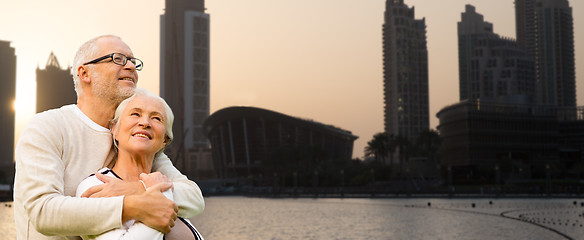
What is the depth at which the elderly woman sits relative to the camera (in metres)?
3.19

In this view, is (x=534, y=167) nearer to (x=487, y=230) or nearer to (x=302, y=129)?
(x=302, y=129)

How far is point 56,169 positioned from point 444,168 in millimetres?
128906

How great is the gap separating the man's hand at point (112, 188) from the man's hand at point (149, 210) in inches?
3.1

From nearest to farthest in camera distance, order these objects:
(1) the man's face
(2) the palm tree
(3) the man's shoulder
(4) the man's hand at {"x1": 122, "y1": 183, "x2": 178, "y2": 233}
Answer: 1. (4) the man's hand at {"x1": 122, "y1": 183, "x2": 178, "y2": 233}
2. (3) the man's shoulder
3. (1) the man's face
4. (2) the palm tree

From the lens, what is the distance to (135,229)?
9.92 ft

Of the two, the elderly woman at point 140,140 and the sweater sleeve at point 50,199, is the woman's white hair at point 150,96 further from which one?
the sweater sleeve at point 50,199

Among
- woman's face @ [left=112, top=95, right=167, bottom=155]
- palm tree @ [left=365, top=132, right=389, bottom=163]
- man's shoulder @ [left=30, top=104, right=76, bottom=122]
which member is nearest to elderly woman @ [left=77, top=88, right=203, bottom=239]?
woman's face @ [left=112, top=95, right=167, bottom=155]

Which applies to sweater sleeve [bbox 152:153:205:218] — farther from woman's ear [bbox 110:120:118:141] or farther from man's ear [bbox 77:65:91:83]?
man's ear [bbox 77:65:91:83]

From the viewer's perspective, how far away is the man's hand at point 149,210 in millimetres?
3002

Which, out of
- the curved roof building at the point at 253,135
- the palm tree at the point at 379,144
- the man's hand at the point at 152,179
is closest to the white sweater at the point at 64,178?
the man's hand at the point at 152,179

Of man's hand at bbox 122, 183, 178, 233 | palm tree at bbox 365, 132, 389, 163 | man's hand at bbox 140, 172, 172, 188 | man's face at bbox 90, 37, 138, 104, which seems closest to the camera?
man's hand at bbox 122, 183, 178, 233

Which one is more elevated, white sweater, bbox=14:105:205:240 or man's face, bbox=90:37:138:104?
man's face, bbox=90:37:138:104

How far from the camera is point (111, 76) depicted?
11.4ft

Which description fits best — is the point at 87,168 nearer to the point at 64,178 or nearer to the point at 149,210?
the point at 64,178
